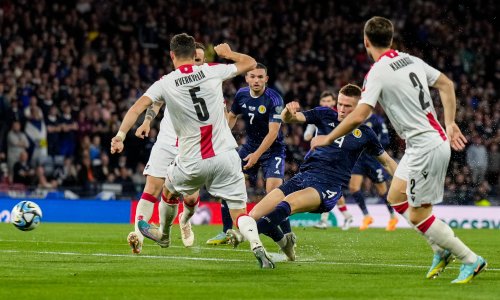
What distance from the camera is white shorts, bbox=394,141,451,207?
862 centimetres

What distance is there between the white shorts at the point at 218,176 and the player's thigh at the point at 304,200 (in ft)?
1.78

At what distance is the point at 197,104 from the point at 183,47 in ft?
2.00

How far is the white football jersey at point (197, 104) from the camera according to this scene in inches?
390

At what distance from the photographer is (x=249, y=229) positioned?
9.70 metres

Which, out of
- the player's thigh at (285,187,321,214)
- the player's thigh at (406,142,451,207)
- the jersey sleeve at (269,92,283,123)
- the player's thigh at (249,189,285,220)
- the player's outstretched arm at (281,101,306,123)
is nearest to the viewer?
the player's thigh at (406,142,451,207)

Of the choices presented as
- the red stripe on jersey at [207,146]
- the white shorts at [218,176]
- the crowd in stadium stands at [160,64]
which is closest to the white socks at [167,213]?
the white shorts at [218,176]

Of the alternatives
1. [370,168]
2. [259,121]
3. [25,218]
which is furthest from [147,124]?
[370,168]

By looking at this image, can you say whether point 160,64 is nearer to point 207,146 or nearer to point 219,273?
point 207,146

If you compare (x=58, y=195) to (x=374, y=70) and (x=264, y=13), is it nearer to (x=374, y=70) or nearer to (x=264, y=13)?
(x=264, y=13)

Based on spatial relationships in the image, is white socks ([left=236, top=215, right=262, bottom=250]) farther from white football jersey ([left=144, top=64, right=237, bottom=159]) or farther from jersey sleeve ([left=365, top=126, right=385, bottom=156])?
jersey sleeve ([left=365, top=126, right=385, bottom=156])

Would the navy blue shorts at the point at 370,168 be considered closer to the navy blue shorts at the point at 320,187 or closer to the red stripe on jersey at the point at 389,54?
the navy blue shorts at the point at 320,187

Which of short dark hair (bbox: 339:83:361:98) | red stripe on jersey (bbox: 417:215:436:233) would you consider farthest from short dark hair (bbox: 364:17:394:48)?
short dark hair (bbox: 339:83:361:98)

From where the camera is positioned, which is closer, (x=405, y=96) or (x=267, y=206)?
(x=405, y=96)

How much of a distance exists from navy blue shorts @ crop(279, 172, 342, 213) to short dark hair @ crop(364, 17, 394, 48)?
2465mm
